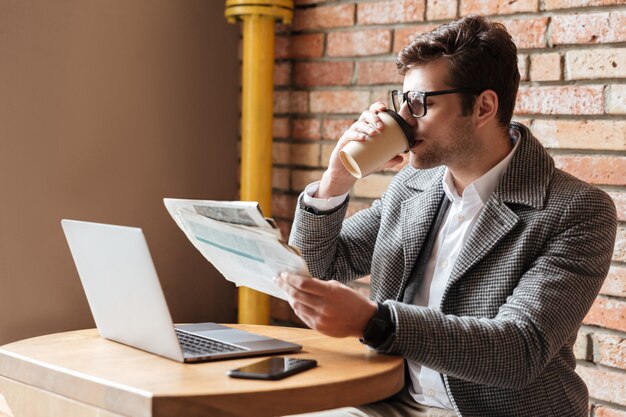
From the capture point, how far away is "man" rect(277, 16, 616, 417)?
141 cm

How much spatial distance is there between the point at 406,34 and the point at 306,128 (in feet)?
1.54

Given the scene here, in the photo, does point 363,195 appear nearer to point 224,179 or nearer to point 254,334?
point 224,179

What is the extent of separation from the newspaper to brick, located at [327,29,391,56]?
3.69ft

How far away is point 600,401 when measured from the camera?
2102mm

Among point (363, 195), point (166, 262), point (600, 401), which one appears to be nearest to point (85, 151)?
point (166, 262)

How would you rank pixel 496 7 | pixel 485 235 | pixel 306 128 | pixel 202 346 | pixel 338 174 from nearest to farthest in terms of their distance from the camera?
pixel 202 346
pixel 485 235
pixel 338 174
pixel 496 7
pixel 306 128

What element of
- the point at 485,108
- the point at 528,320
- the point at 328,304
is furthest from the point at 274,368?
the point at 485,108

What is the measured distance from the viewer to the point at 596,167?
6.81 feet

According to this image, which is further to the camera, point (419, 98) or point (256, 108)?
point (256, 108)

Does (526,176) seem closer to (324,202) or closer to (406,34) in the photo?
(324,202)

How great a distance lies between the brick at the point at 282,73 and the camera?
2.79m

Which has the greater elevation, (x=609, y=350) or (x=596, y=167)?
(x=596, y=167)

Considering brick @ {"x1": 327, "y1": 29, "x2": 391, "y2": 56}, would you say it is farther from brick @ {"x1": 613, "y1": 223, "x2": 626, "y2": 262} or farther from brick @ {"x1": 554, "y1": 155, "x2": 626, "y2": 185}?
brick @ {"x1": 613, "y1": 223, "x2": 626, "y2": 262}

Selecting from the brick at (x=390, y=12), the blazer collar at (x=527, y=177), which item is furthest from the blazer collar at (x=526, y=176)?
the brick at (x=390, y=12)
